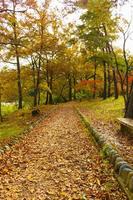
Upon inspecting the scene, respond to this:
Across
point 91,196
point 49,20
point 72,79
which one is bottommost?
point 91,196

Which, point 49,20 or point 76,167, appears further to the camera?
point 49,20

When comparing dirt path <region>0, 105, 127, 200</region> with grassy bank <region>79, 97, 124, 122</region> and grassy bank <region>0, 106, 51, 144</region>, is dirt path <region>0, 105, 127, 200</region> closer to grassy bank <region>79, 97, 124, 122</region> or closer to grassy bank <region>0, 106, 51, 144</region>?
grassy bank <region>0, 106, 51, 144</region>

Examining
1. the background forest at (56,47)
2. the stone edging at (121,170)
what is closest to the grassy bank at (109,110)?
the background forest at (56,47)

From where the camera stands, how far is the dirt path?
17.0ft

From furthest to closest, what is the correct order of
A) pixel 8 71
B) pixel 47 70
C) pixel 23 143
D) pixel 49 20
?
pixel 47 70
pixel 8 71
pixel 49 20
pixel 23 143

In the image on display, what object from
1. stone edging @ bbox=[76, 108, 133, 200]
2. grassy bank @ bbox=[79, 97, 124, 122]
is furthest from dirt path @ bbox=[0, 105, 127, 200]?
grassy bank @ bbox=[79, 97, 124, 122]

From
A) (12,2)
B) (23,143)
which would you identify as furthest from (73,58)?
(23,143)

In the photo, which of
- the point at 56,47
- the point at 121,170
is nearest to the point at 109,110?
the point at 56,47

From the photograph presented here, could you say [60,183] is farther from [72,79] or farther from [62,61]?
[72,79]

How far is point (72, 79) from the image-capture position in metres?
45.6

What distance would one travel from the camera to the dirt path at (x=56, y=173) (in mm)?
5168

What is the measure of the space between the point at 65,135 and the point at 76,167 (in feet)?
14.5

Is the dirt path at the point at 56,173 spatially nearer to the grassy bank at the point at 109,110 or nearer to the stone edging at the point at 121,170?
the stone edging at the point at 121,170

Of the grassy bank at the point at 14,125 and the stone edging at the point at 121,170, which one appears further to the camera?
the grassy bank at the point at 14,125
